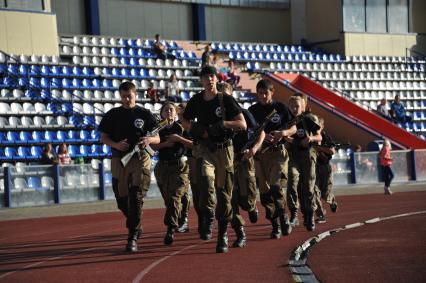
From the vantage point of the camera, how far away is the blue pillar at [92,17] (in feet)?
117

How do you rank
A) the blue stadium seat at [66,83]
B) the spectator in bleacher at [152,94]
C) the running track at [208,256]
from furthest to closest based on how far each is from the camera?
the spectator in bleacher at [152,94] → the blue stadium seat at [66,83] → the running track at [208,256]

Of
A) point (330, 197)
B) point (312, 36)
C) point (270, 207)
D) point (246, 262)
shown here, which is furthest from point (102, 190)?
point (312, 36)

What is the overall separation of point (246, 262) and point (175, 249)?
1830 mm

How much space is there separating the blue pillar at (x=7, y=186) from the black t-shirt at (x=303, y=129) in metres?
9.85

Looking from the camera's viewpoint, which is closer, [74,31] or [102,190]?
[102,190]

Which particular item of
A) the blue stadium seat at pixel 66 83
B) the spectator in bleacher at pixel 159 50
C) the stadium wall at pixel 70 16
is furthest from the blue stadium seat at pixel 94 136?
the stadium wall at pixel 70 16

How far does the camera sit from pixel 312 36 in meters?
42.7

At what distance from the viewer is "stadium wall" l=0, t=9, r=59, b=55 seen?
28984mm

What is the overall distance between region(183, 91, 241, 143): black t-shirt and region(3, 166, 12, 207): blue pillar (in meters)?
11.1

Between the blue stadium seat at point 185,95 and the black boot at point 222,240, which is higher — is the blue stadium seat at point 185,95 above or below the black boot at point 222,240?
above

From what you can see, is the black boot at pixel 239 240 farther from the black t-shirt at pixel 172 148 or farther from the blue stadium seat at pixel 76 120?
the blue stadium seat at pixel 76 120

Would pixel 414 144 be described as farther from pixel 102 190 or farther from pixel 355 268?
pixel 355 268

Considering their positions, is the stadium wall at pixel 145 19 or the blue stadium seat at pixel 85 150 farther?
the stadium wall at pixel 145 19

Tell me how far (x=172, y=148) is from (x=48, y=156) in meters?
10.7
